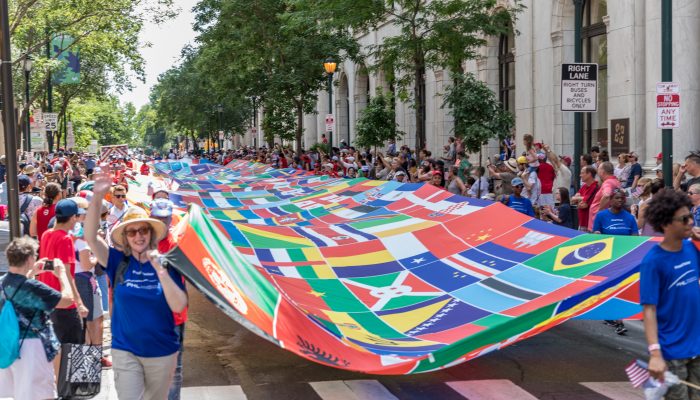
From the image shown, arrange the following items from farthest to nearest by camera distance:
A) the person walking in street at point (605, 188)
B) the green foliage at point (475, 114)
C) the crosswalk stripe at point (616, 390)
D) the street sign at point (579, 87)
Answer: the green foliage at point (475, 114) < the street sign at point (579, 87) < the person walking in street at point (605, 188) < the crosswalk stripe at point (616, 390)

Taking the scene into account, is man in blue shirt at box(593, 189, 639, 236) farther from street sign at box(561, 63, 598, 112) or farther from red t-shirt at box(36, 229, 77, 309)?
red t-shirt at box(36, 229, 77, 309)

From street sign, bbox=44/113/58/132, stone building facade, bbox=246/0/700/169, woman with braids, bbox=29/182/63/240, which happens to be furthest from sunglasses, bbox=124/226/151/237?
street sign, bbox=44/113/58/132

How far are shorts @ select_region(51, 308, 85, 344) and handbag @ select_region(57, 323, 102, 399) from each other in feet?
2.25

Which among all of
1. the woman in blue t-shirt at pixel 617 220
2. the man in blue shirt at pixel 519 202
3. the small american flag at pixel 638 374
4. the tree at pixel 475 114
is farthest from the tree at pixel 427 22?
the small american flag at pixel 638 374

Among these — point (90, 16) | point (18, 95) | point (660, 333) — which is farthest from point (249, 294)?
point (18, 95)

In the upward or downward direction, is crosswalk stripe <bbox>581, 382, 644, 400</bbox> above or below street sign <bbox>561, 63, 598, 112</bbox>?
below

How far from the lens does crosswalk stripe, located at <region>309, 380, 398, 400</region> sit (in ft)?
28.3

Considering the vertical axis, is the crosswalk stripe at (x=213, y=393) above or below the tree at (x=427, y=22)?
below

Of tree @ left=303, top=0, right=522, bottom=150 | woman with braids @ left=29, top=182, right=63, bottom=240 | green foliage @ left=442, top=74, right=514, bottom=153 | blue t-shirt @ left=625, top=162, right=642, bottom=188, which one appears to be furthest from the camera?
tree @ left=303, top=0, right=522, bottom=150

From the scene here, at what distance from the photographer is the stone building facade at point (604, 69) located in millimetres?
20422

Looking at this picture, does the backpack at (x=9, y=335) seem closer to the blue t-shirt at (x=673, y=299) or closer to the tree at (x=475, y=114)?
the blue t-shirt at (x=673, y=299)

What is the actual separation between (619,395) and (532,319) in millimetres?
1563

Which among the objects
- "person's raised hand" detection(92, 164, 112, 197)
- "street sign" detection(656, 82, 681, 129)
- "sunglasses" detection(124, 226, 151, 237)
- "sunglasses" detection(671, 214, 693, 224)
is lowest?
"sunglasses" detection(124, 226, 151, 237)

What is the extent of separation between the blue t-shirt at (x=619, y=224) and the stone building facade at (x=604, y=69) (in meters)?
9.83
